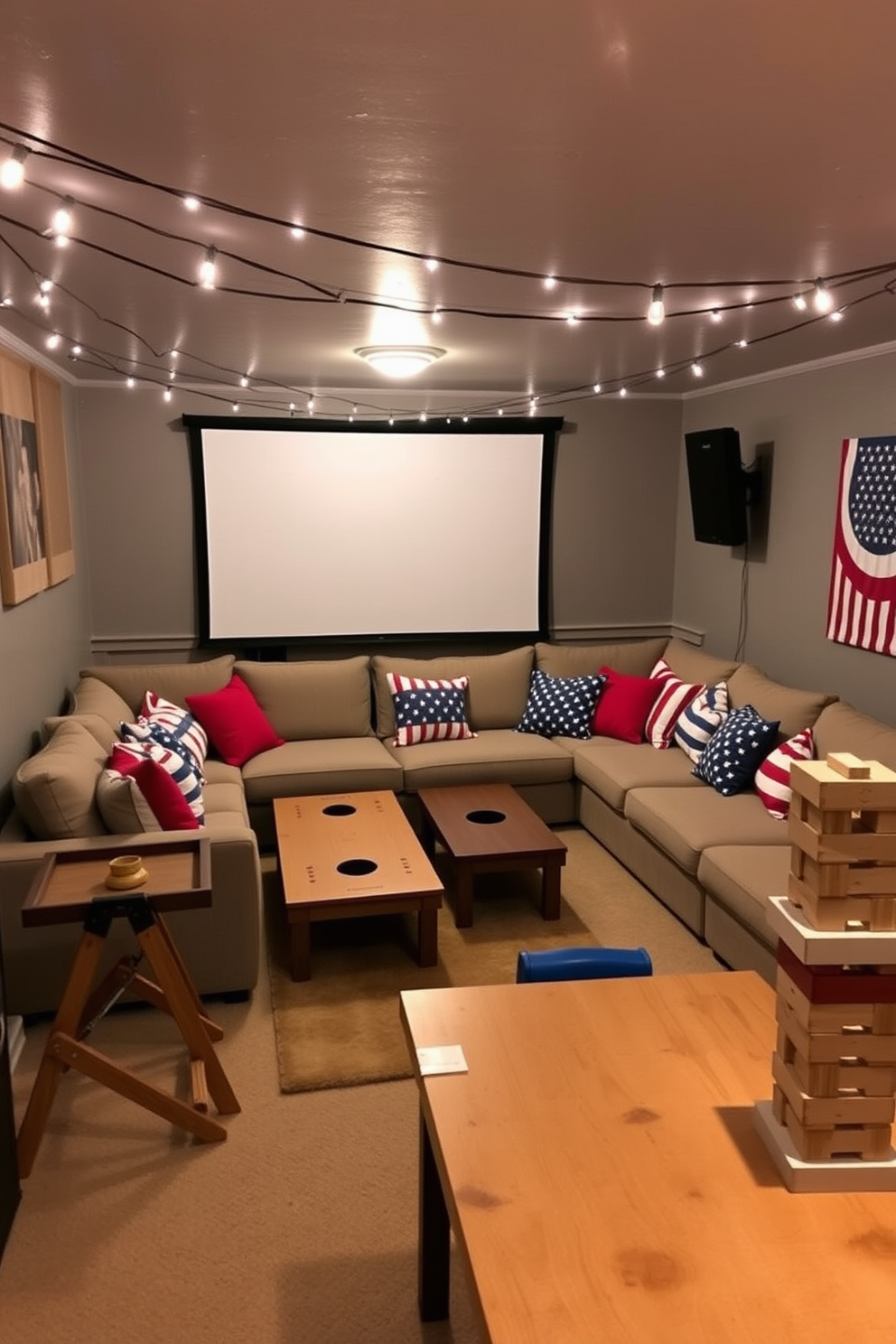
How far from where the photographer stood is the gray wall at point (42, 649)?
369 cm

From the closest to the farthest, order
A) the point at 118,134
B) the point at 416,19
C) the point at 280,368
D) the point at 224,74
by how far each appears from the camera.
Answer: the point at 416,19 < the point at 224,74 < the point at 118,134 < the point at 280,368

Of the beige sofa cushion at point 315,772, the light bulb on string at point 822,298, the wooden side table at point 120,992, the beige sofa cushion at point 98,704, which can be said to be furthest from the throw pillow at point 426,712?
the light bulb on string at point 822,298

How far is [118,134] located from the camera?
1.78 metres

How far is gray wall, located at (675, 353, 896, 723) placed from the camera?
4361 mm

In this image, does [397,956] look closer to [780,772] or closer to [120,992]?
[120,992]

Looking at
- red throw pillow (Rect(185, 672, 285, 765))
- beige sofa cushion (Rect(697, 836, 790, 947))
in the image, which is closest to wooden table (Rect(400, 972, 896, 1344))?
beige sofa cushion (Rect(697, 836, 790, 947))

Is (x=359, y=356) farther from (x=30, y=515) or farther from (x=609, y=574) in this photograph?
(x=609, y=574)

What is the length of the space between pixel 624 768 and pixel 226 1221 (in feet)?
9.46

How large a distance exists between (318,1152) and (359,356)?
3.27m

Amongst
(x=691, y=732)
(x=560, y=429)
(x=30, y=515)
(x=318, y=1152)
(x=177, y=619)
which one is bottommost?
(x=318, y=1152)

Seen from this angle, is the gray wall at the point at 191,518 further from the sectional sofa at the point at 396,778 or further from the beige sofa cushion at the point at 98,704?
the beige sofa cushion at the point at 98,704

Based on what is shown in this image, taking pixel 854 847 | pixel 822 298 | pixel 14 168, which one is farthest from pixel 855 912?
pixel 822 298

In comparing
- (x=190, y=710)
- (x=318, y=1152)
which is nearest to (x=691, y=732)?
(x=190, y=710)

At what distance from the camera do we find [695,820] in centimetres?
405
